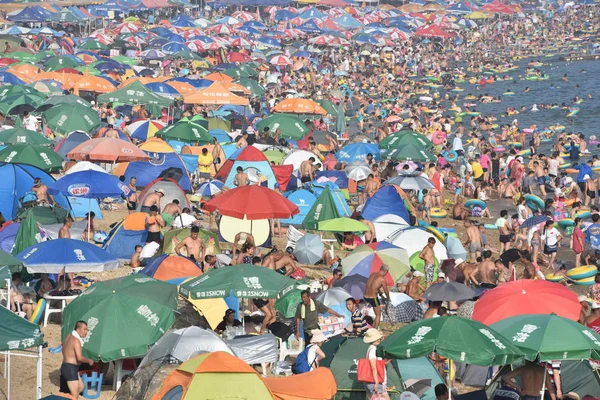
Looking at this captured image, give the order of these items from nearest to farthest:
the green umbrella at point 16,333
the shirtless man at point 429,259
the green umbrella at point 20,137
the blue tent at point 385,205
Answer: the green umbrella at point 16,333
the shirtless man at point 429,259
the blue tent at point 385,205
the green umbrella at point 20,137

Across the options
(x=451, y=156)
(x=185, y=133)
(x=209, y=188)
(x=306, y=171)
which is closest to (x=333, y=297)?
(x=209, y=188)

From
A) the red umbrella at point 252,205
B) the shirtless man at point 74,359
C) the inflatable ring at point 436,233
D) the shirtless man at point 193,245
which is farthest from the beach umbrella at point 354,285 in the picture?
the shirtless man at point 74,359

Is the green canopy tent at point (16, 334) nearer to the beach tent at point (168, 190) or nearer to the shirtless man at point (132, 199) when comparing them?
the beach tent at point (168, 190)

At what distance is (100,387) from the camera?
11.7 meters

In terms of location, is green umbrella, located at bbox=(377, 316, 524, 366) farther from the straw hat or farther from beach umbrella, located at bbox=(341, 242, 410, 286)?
beach umbrella, located at bbox=(341, 242, 410, 286)

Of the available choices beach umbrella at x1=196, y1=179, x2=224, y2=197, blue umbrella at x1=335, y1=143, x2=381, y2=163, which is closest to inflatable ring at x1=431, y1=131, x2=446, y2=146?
blue umbrella at x1=335, y1=143, x2=381, y2=163

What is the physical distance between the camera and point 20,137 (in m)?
21.4

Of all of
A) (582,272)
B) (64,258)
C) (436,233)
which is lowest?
(582,272)

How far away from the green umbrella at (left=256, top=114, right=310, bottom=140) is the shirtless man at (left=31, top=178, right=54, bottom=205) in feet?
29.1

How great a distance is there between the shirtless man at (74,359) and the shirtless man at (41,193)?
7516 millimetres

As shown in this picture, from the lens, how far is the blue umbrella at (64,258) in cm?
1326

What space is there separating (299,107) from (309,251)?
12.5 metres

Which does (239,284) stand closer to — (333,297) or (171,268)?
(333,297)

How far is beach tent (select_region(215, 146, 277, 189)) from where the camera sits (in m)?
22.1
